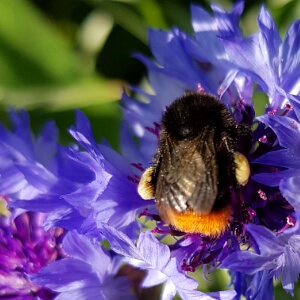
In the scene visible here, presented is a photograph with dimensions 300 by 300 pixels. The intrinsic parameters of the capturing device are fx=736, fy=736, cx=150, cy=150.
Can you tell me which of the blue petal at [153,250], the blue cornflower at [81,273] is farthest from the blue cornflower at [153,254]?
the blue cornflower at [81,273]

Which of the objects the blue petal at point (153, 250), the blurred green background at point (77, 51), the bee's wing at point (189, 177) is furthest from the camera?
the blurred green background at point (77, 51)

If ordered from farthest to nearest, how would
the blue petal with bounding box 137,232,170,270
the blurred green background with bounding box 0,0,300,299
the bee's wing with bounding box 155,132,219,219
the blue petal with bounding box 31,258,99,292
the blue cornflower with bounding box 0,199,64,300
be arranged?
the blurred green background with bounding box 0,0,300,299, the blue cornflower with bounding box 0,199,64,300, the blue petal with bounding box 31,258,99,292, the blue petal with bounding box 137,232,170,270, the bee's wing with bounding box 155,132,219,219

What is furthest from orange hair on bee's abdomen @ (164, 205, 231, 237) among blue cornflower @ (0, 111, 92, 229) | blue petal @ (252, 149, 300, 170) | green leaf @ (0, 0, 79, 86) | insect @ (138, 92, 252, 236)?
green leaf @ (0, 0, 79, 86)

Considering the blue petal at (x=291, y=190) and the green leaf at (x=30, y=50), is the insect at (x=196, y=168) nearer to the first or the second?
the blue petal at (x=291, y=190)

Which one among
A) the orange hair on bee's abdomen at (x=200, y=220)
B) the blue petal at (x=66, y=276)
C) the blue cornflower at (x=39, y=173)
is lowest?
the blue petal at (x=66, y=276)

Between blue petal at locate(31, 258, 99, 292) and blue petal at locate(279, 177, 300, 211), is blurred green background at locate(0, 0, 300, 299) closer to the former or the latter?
blue petal at locate(31, 258, 99, 292)

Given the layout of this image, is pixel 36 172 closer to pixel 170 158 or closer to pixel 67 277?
pixel 67 277
